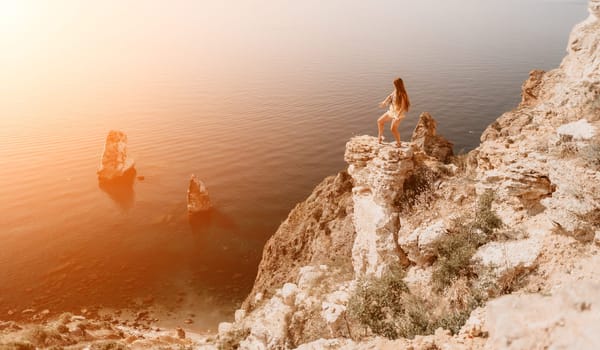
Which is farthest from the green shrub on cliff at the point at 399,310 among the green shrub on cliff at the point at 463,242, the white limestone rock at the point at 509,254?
the white limestone rock at the point at 509,254

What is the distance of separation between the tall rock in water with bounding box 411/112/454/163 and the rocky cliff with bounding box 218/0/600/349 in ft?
21.8

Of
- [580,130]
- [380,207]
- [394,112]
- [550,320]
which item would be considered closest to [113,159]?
[380,207]

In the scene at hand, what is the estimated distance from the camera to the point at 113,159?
55969 mm

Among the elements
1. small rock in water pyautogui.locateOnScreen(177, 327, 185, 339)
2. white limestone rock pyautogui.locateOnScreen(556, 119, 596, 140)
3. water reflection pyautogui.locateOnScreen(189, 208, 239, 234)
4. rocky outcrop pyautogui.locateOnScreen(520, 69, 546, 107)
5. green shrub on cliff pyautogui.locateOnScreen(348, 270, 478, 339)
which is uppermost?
rocky outcrop pyautogui.locateOnScreen(520, 69, 546, 107)

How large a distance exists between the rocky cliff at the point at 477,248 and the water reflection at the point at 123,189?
143 feet

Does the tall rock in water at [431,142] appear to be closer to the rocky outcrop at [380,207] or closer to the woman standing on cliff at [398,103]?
the rocky outcrop at [380,207]

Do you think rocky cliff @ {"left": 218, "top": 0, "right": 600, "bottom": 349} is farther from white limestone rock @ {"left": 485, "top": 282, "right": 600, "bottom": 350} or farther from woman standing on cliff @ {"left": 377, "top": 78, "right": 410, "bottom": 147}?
woman standing on cliff @ {"left": 377, "top": 78, "right": 410, "bottom": 147}

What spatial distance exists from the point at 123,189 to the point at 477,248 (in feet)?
188

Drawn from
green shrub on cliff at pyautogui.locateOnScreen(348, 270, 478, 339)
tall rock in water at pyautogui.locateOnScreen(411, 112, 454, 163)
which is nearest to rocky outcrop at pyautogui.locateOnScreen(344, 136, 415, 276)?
green shrub on cliff at pyautogui.locateOnScreen(348, 270, 478, 339)

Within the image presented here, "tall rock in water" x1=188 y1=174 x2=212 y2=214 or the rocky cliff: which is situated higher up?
the rocky cliff

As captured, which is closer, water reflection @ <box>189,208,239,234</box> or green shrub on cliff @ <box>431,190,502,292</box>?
green shrub on cliff @ <box>431,190,502,292</box>

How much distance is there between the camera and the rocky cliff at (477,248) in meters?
5.43

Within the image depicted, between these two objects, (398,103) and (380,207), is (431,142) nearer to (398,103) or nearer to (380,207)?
(398,103)

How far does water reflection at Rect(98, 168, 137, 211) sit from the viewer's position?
1987 inches
